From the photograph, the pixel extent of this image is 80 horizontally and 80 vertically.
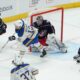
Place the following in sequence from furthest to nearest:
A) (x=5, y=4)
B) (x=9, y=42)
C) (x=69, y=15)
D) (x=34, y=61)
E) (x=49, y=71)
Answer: (x=69, y=15), (x=5, y=4), (x=9, y=42), (x=34, y=61), (x=49, y=71)

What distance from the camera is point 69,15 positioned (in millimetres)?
7410

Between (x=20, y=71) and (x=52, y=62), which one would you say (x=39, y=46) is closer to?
(x=52, y=62)

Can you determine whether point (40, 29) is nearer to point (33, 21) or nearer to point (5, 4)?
point (33, 21)

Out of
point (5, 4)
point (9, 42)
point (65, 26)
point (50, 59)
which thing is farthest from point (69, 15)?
point (50, 59)

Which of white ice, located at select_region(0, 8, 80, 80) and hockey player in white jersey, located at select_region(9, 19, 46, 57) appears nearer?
white ice, located at select_region(0, 8, 80, 80)

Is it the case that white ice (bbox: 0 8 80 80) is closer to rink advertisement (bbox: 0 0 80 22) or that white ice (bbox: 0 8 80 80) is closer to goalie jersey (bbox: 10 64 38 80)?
goalie jersey (bbox: 10 64 38 80)

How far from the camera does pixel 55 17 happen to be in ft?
17.5

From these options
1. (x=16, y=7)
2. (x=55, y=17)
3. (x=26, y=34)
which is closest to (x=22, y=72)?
(x=26, y=34)

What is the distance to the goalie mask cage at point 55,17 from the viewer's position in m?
4.97

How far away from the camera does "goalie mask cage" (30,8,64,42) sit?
16.3ft

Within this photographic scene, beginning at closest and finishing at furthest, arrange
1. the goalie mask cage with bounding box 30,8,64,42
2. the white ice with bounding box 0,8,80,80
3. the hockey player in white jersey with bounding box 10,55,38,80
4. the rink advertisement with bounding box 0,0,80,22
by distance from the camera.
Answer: the hockey player in white jersey with bounding box 10,55,38,80, the white ice with bounding box 0,8,80,80, the goalie mask cage with bounding box 30,8,64,42, the rink advertisement with bounding box 0,0,80,22

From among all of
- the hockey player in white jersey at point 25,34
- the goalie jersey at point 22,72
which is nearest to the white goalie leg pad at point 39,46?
the hockey player in white jersey at point 25,34

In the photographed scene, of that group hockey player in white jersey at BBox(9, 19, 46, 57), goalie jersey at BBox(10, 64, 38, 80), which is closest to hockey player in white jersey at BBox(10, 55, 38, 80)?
goalie jersey at BBox(10, 64, 38, 80)

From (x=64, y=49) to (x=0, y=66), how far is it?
997 mm
